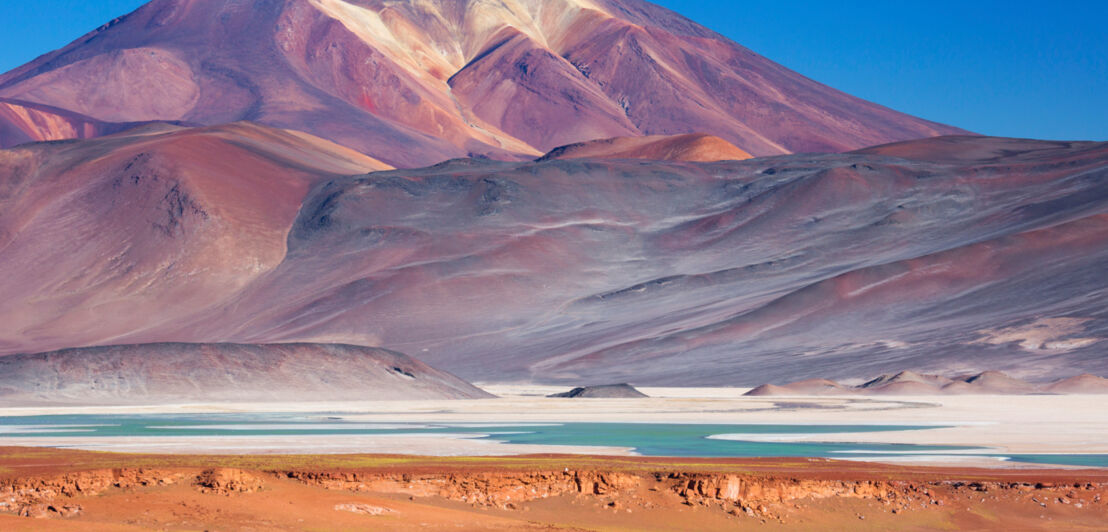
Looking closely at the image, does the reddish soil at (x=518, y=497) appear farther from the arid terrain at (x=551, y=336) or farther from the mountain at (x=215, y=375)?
the mountain at (x=215, y=375)

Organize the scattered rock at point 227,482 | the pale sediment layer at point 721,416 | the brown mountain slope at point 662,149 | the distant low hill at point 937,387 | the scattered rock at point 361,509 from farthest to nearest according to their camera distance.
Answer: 1. the brown mountain slope at point 662,149
2. the distant low hill at point 937,387
3. the pale sediment layer at point 721,416
4. the scattered rock at point 227,482
5. the scattered rock at point 361,509

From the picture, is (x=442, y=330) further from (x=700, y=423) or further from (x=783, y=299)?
(x=700, y=423)

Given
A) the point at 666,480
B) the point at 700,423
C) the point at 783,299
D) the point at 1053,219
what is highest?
the point at 1053,219

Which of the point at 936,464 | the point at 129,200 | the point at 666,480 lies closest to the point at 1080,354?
the point at 936,464

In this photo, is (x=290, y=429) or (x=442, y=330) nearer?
(x=290, y=429)

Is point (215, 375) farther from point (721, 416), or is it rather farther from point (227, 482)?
point (227, 482)

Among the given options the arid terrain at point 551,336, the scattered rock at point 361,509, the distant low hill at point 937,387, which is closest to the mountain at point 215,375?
the arid terrain at point 551,336
